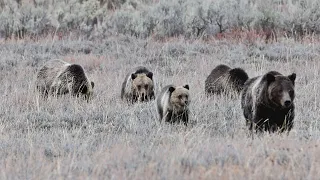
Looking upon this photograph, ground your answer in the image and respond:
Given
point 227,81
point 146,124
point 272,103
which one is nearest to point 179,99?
point 146,124

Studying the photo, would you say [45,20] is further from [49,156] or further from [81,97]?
[49,156]

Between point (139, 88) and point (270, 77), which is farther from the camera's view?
point (139, 88)

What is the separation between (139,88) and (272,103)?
410 centimetres

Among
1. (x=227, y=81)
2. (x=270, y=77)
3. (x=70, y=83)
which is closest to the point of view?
(x=270, y=77)

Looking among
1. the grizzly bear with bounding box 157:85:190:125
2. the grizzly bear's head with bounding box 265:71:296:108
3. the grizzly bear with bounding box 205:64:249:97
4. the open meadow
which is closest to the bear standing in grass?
the grizzly bear's head with bounding box 265:71:296:108

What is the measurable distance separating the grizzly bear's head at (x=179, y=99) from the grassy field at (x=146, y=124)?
25cm

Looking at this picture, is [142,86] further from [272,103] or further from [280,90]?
[280,90]

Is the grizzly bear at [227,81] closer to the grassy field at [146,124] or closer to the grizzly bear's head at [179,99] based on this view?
the grassy field at [146,124]

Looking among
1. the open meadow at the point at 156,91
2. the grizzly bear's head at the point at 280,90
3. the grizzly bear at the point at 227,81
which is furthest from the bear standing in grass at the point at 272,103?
the grizzly bear at the point at 227,81

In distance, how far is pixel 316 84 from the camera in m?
10.9

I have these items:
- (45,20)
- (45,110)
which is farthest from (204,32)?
(45,110)

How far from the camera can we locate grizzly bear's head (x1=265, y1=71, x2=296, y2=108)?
6.75 metres

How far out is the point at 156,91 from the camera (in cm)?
1173

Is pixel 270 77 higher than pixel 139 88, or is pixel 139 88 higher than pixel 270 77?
Answer: pixel 270 77
